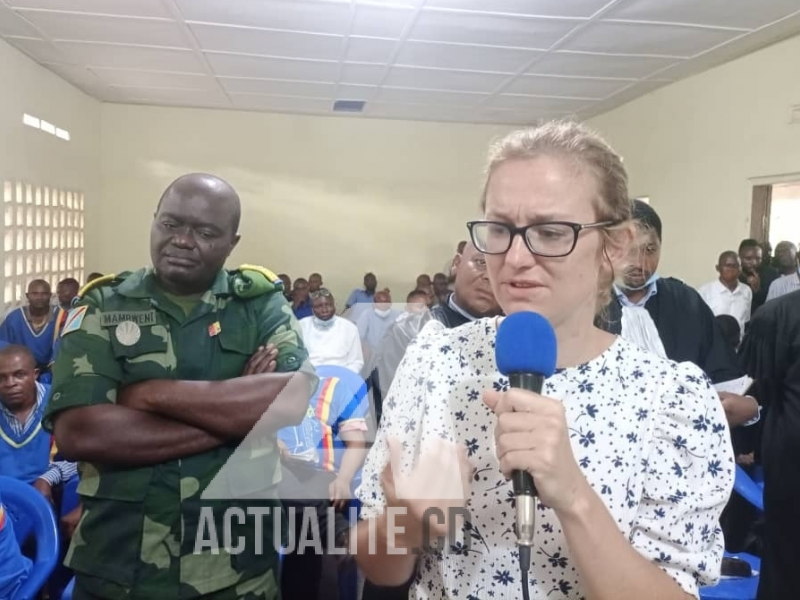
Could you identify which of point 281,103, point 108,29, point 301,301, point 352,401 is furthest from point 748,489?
point 281,103

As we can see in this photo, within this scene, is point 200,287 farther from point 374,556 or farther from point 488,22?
point 488,22

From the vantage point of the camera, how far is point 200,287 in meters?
1.77

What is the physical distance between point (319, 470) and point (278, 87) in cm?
557

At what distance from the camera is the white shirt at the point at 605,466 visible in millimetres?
938

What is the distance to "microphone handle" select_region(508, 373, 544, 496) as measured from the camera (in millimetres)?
788

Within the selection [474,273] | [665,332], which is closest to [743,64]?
[665,332]

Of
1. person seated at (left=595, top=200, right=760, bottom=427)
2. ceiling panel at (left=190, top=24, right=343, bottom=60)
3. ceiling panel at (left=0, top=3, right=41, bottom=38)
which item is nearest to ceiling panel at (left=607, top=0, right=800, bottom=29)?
ceiling panel at (left=190, top=24, right=343, bottom=60)

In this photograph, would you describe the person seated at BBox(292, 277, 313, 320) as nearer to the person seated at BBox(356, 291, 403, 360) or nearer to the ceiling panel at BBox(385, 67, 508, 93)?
the person seated at BBox(356, 291, 403, 360)

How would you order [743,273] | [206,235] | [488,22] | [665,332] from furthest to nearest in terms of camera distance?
[743,273]
[488,22]
[665,332]
[206,235]

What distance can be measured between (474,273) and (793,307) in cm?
99

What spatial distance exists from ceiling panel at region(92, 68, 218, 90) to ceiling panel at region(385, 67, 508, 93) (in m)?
2.07

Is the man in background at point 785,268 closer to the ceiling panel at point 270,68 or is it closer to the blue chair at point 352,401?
the blue chair at point 352,401

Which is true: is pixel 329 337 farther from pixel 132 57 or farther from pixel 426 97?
pixel 426 97

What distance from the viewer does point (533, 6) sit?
4.72 m
